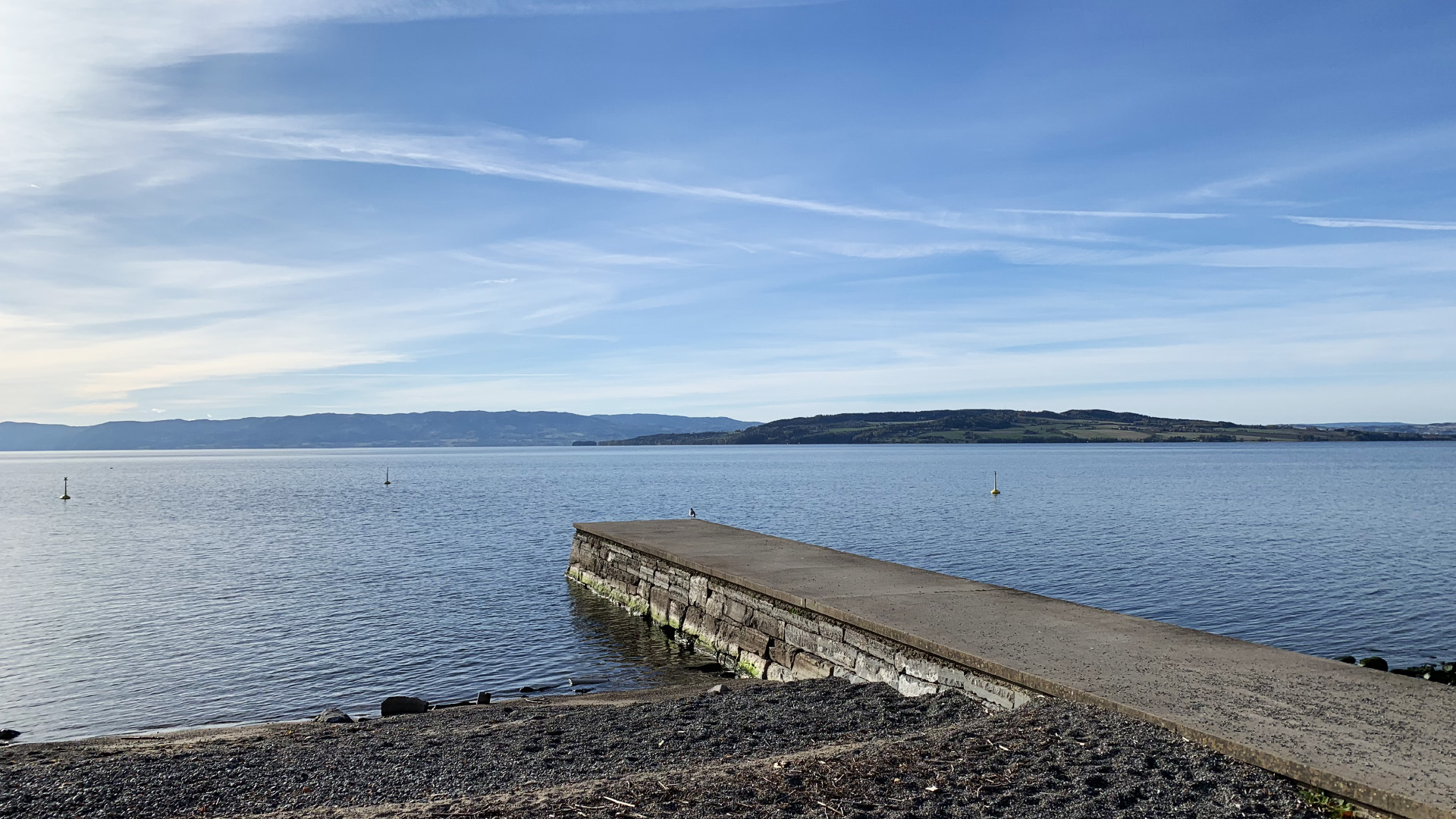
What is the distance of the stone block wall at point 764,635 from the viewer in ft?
33.8

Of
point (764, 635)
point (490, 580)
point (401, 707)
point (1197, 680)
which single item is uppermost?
point (1197, 680)

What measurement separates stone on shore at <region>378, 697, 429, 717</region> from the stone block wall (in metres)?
5.38

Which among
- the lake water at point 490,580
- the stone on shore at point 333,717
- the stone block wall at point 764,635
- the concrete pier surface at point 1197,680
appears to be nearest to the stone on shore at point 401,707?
the stone on shore at point 333,717

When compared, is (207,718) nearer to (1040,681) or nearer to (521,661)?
(521,661)

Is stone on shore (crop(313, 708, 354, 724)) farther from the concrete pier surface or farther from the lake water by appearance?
the concrete pier surface

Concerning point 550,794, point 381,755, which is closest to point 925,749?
point 550,794

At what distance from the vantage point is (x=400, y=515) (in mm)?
50656

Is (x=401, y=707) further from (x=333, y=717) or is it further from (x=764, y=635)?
(x=764, y=635)

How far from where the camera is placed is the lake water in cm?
1584

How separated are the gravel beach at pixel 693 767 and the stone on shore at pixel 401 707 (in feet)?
4.30

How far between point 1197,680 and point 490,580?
69.8ft

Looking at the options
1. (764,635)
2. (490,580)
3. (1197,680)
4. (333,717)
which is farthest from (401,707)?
(490,580)

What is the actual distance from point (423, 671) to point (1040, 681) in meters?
11.5

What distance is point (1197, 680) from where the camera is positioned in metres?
8.77
